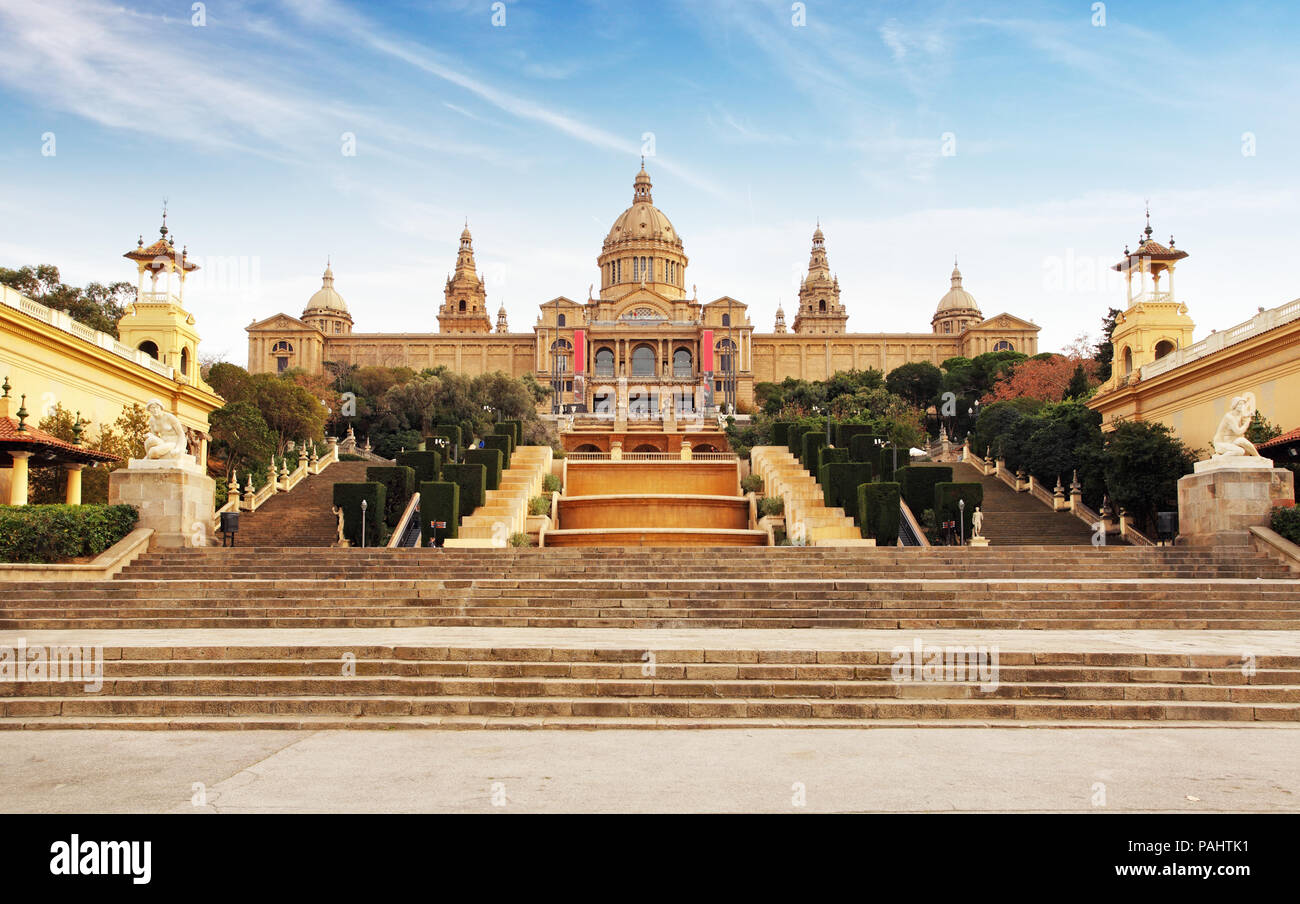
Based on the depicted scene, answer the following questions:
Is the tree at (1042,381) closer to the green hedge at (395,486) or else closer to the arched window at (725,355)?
the arched window at (725,355)

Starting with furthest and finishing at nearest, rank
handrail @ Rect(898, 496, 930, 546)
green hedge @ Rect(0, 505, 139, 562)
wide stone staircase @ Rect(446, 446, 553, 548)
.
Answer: handrail @ Rect(898, 496, 930, 546) < wide stone staircase @ Rect(446, 446, 553, 548) < green hedge @ Rect(0, 505, 139, 562)

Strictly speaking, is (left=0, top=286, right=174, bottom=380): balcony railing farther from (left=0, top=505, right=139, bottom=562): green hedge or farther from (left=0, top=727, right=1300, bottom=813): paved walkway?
(left=0, top=727, right=1300, bottom=813): paved walkway

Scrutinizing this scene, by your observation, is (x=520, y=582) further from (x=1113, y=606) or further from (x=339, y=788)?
(x=339, y=788)

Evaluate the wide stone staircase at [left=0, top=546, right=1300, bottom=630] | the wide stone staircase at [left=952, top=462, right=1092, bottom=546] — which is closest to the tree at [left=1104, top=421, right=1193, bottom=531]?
the wide stone staircase at [left=952, top=462, right=1092, bottom=546]

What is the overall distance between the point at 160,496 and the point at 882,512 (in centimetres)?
1685

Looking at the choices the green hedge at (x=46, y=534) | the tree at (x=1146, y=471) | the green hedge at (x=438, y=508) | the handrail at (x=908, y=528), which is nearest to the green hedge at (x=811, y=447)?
the handrail at (x=908, y=528)

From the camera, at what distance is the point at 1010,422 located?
5153 centimetres

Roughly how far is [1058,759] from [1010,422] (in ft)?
152

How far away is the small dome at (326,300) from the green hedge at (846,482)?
102 m

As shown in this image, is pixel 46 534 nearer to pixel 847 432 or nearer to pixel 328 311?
pixel 847 432

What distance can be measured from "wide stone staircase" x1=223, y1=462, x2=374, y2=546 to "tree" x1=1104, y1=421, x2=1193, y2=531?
81.8 ft

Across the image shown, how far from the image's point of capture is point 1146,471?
1314 inches

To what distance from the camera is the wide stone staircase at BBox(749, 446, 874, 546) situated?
91.2 feet
